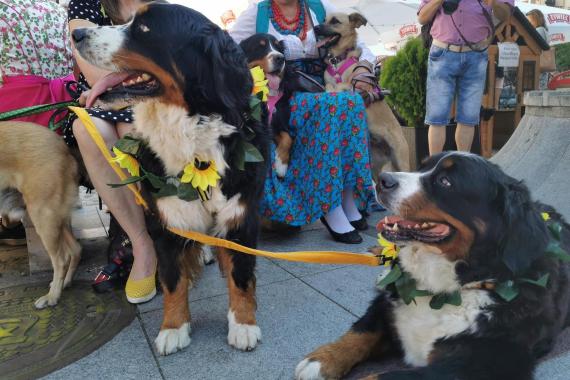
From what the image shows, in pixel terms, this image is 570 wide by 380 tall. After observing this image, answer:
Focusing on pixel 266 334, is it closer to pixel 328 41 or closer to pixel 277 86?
pixel 277 86

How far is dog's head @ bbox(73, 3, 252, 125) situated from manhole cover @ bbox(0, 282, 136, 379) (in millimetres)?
1152

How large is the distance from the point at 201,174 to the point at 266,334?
2.70ft

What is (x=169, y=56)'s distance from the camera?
72.9 inches

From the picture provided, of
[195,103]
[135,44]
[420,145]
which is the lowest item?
[420,145]

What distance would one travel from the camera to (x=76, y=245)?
2.80 metres

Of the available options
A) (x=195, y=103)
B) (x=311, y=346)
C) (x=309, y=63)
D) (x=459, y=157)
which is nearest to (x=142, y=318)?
(x=311, y=346)

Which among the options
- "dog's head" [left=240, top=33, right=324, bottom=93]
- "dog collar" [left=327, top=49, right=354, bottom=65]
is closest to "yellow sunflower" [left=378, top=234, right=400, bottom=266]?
"dog's head" [left=240, top=33, right=324, bottom=93]

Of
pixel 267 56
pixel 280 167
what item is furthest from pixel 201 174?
pixel 267 56

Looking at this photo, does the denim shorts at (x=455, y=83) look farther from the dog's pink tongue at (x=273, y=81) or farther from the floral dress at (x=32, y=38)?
the floral dress at (x=32, y=38)

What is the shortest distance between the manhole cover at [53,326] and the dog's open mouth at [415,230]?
141 cm

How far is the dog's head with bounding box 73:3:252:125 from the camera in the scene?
1.85 metres

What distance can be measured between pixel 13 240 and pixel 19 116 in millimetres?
1396

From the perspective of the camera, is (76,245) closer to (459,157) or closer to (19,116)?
(19,116)

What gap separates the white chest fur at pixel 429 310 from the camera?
5.24ft
